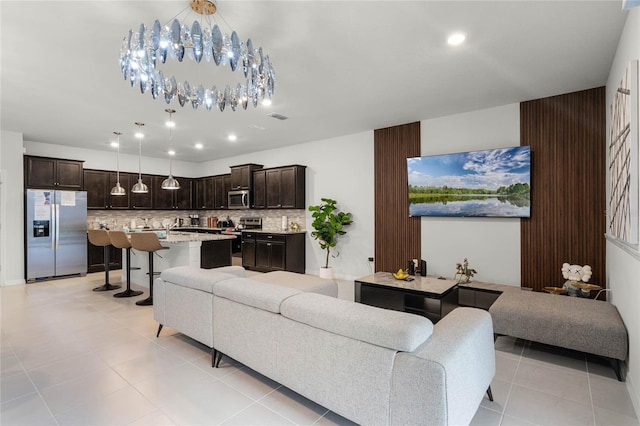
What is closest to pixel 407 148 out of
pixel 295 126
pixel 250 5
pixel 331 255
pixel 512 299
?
pixel 295 126

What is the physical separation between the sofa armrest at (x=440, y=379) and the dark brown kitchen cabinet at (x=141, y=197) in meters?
8.08

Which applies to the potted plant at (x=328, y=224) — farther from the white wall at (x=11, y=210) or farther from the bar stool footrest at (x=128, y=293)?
the white wall at (x=11, y=210)

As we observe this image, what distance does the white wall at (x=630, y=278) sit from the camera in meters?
2.14

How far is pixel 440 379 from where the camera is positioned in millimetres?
1440

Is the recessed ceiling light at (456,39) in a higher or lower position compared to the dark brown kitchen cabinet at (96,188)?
higher

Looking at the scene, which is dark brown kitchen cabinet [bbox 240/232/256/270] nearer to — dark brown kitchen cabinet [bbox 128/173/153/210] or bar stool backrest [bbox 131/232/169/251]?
bar stool backrest [bbox 131/232/169/251]

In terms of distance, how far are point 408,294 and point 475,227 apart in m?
1.68

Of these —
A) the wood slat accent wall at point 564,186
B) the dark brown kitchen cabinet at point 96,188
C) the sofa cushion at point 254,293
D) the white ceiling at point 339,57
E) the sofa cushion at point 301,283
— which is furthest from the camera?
the dark brown kitchen cabinet at point 96,188

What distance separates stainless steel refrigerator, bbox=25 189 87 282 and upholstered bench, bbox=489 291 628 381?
7.45m

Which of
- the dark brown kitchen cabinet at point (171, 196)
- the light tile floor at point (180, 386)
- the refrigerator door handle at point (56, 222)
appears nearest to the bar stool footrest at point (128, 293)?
the light tile floor at point (180, 386)

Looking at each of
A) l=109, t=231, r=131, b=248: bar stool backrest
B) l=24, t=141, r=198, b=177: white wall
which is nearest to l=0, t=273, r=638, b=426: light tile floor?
l=109, t=231, r=131, b=248: bar stool backrest

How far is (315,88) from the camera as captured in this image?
3922 millimetres

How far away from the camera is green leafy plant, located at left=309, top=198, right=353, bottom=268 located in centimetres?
607

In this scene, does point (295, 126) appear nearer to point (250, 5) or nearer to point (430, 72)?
point (430, 72)
